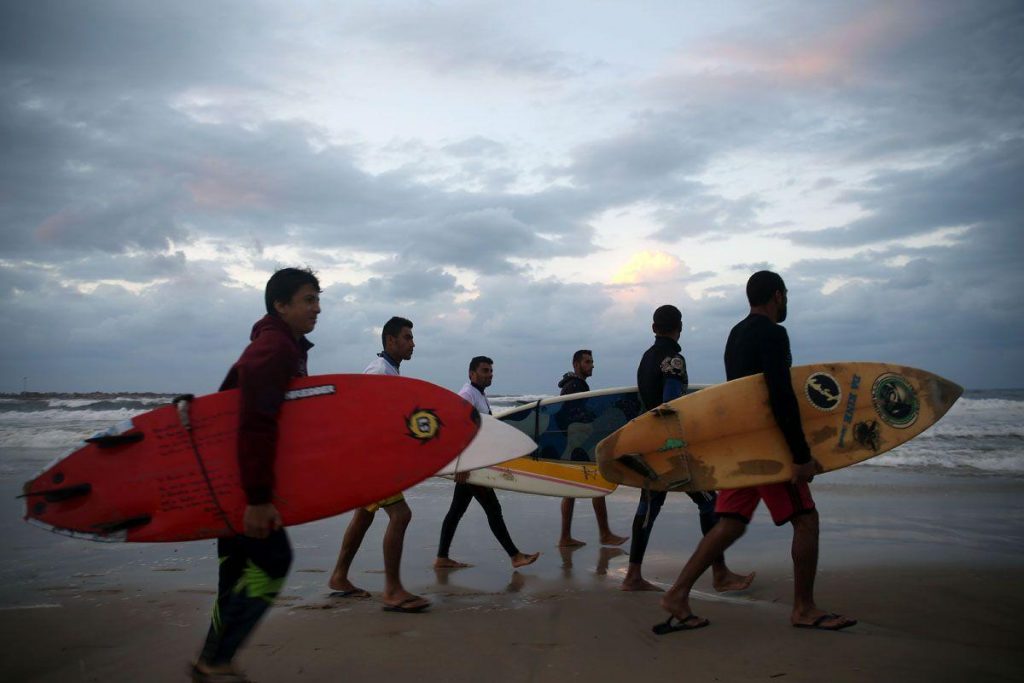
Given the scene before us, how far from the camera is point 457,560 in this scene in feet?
18.3

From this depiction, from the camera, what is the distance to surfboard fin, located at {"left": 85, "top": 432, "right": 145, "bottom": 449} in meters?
2.55

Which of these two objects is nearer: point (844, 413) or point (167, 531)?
point (167, 531)

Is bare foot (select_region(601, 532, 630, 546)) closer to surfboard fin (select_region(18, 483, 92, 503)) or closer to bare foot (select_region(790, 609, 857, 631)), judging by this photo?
bare foot (select_region(790, 609, 857, 631))

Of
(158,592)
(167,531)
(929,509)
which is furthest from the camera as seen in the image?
(929,509)

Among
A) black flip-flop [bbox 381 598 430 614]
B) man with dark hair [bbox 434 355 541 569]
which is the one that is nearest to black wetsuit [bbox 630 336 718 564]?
man with dark hair [bbox 434 355 541 569]

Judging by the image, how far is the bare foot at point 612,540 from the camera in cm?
614

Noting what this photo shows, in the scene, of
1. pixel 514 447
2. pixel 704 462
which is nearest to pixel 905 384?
pixel 704 462

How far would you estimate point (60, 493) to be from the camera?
2527mm

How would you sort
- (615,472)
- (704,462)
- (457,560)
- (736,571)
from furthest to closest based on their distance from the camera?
(457,560) < (736,571) < (615,472) < (704,462)

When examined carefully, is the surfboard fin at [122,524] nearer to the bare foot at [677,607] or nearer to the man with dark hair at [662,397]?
the bare foot at [677,607]

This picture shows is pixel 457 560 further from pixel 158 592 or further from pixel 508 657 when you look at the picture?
pixel 508 657

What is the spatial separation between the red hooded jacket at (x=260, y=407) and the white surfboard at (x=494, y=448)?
185cm

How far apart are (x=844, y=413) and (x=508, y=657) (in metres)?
2.26

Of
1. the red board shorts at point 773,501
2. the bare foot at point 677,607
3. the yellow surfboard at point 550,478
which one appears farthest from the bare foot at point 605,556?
the red board shorts at point 773,501
